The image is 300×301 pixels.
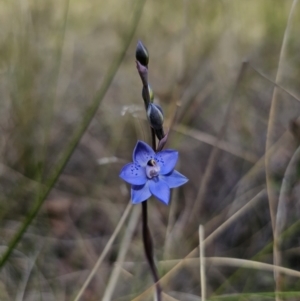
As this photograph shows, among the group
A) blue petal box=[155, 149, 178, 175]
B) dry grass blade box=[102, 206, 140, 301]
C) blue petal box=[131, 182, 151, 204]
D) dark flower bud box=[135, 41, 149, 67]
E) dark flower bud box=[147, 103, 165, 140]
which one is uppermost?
dark flower bud box=[135, 41, 149, 67]

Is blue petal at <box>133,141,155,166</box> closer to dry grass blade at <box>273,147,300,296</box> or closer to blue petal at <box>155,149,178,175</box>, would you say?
blue petal at <box>155,149,178,175</box>

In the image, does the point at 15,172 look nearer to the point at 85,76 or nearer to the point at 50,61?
the point at 50,61

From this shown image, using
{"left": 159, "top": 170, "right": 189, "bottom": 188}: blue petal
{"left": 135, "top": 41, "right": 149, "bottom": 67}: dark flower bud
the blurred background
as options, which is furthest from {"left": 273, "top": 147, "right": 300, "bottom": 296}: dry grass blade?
{"left": 135, "top": 41, "right": 149, "bottom": 67}: dark flower bud

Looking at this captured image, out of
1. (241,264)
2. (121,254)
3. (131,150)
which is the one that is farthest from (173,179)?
(131,150)

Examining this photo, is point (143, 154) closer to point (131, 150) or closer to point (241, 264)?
point (241, 264)

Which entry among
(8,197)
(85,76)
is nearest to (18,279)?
(8,197)

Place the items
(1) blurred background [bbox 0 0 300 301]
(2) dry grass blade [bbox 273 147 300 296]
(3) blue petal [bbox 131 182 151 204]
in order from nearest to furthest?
1. (3) blue petal [bbox 131 182 151 204]
2. (2) dry grass blade [bbox 273 147 300 296]
3. (1) blurred background [bbox 0 0 300 301]
